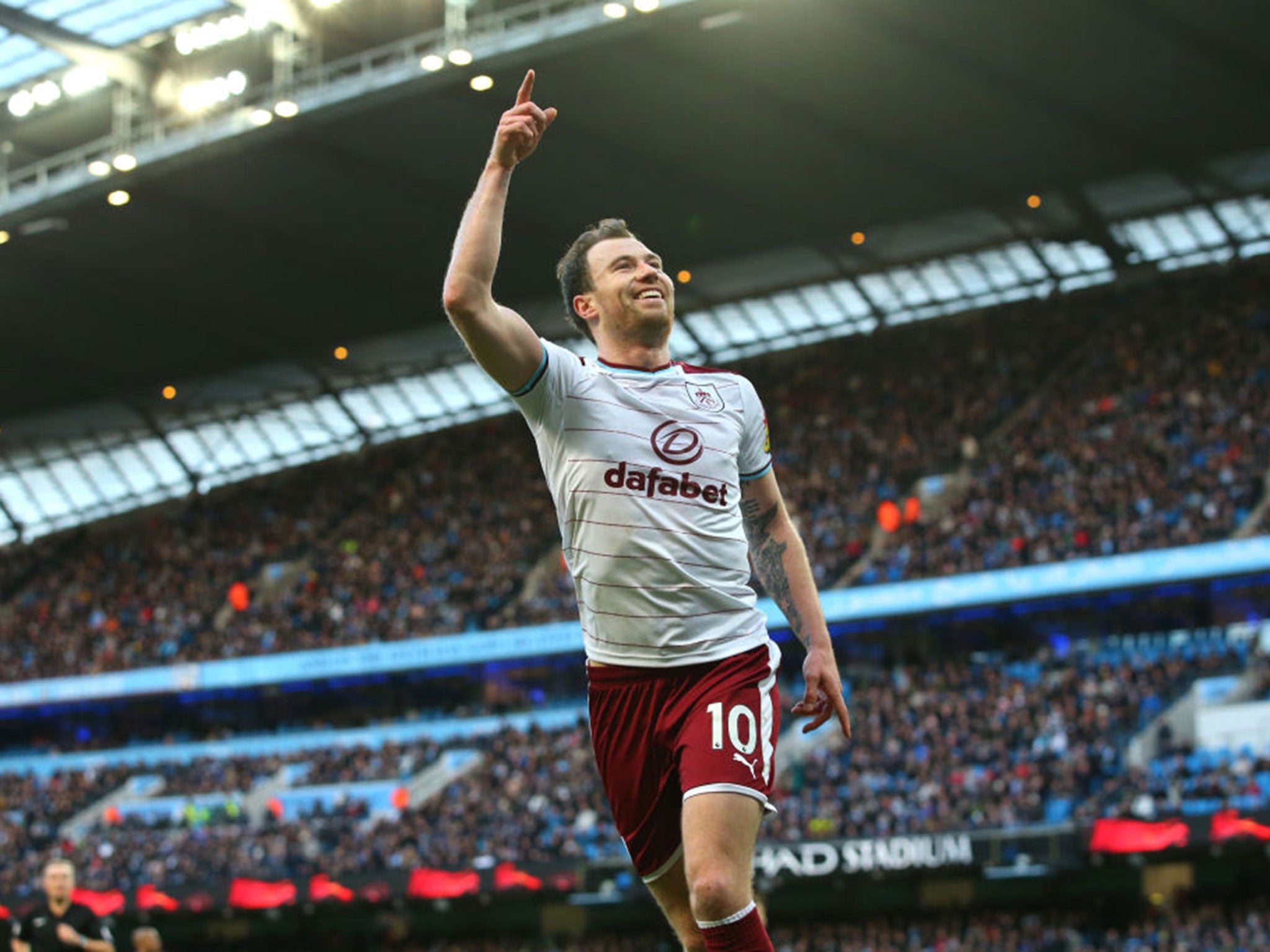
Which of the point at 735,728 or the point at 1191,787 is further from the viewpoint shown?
the point at 1191,787

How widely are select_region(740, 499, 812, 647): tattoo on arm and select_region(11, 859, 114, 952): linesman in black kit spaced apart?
7.18 metres

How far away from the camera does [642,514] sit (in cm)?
496

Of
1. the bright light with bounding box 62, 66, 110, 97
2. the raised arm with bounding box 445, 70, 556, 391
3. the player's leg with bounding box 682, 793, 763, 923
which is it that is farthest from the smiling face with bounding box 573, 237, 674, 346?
the bright light with bounding box 62, 66, 110, 97

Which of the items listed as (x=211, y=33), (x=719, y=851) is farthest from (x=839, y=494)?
(x=719, y=851)

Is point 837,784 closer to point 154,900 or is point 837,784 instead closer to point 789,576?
point 154,900

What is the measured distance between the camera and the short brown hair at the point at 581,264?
17.7ft

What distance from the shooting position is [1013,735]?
29281mm

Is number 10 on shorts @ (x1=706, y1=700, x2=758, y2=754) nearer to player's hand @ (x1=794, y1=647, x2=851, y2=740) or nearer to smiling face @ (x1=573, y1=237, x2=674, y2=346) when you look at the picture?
player's hand @ (x1=794, y1=647, x2=851, y2=740)

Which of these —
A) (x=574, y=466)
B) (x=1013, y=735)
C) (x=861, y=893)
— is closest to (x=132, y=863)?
(x=861, y=893)

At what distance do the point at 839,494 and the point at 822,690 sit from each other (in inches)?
1332

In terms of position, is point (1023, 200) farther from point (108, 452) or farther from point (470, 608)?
point (108, 452)

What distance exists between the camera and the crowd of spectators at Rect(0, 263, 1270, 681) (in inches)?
1368

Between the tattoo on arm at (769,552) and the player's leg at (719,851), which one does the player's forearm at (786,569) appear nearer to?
A: the tattoo on arm at (769,552)

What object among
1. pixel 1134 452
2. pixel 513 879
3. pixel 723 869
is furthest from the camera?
pixel 1134 452
